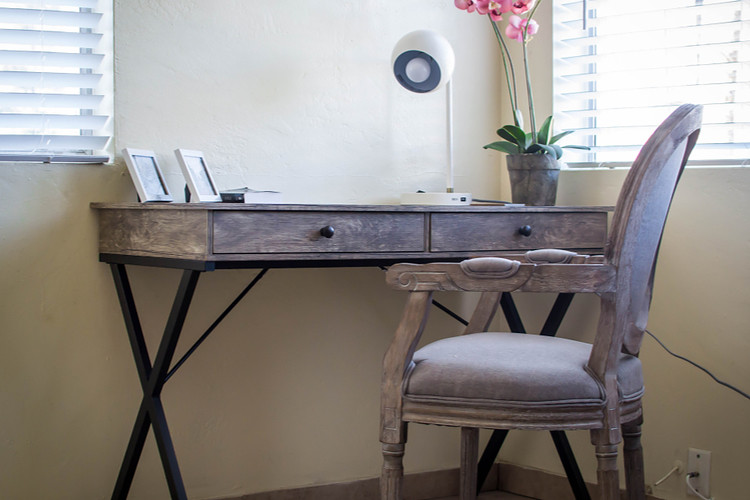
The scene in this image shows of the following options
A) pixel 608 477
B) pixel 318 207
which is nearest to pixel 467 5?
pixel 318 207

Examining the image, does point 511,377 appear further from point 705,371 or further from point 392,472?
point 705,371

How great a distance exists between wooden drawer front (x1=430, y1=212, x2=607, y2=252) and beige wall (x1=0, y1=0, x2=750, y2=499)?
0.23 meters

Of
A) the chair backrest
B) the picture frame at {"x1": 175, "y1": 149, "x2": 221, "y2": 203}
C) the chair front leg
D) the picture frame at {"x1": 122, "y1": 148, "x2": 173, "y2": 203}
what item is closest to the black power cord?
the chair backrest

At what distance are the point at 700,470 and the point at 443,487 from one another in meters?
0.79

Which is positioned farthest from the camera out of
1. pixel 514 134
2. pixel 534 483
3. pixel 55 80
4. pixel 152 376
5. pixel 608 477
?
pixel 534 483

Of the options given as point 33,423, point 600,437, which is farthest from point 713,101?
point 33,423

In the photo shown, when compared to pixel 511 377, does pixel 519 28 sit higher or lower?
higher

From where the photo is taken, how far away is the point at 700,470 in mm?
2064

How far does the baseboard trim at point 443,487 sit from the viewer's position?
2.24 m

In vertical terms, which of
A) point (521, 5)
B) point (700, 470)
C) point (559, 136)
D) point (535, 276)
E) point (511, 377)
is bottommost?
point (700, 470)

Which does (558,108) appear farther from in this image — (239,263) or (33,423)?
(33,423)

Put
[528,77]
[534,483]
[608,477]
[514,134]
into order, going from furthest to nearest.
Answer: [534,483]
[528,77]
[514,134]
[608,477]

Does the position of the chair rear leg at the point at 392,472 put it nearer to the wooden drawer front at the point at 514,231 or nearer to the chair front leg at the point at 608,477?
the chair front leg at the point at 608,477

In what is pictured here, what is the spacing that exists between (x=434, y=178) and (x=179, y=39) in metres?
0.88
